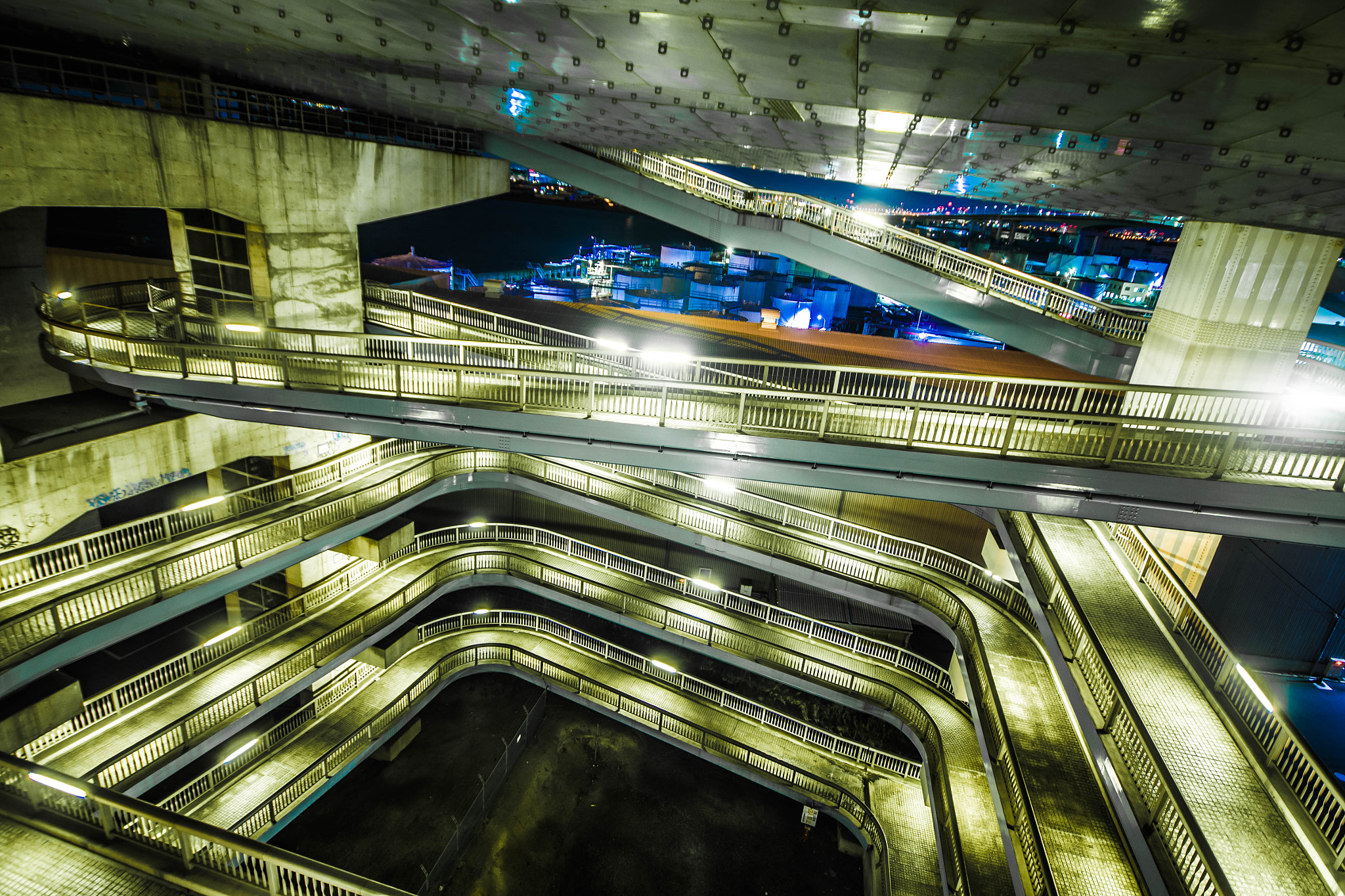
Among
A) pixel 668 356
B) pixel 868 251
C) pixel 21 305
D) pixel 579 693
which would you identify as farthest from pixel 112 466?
pixel 868 251

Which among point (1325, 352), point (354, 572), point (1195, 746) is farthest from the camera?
point (354, 572)

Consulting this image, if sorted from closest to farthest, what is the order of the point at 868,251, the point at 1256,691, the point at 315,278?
the point at 1256,691 < the point at 315,278 < the point at 868,251

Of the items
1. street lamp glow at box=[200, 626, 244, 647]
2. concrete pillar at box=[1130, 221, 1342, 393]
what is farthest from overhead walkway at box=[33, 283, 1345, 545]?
street lamp glow at box=[200, 626, 244, 647]

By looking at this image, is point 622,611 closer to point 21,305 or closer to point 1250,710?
point 1250,710

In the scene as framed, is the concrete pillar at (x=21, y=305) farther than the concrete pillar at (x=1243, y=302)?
Yes

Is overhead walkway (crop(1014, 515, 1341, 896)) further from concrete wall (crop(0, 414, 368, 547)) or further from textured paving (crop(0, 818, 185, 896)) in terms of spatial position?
concrete wall (crop(0, 414, 368, 547))

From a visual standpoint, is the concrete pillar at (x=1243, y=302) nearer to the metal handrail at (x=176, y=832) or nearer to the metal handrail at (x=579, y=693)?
the metal handrail at (x=579, y=693)

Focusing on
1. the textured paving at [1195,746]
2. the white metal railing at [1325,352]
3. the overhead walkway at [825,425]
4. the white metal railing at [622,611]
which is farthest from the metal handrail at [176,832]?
the white metal railing at [1325,352]
